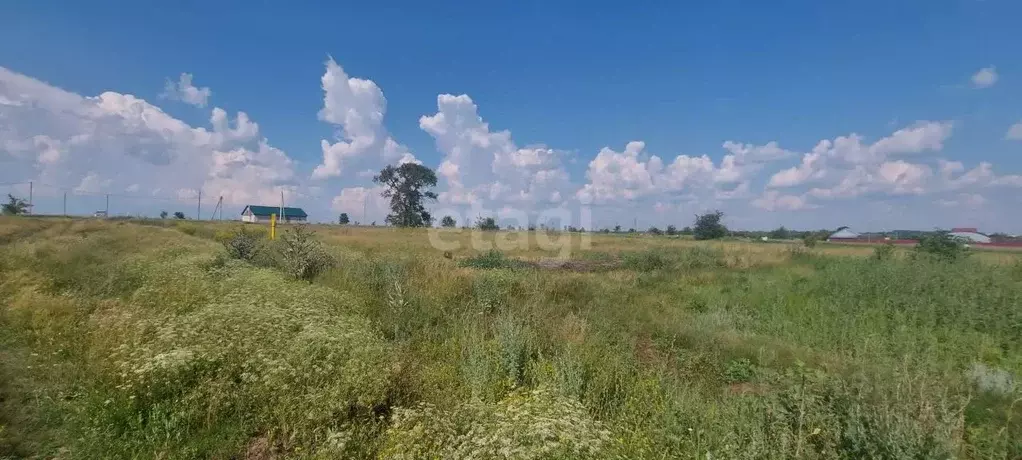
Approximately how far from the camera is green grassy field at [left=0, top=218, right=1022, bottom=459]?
3533mm

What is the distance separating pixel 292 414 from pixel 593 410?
2847mm

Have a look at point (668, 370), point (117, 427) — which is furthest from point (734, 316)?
point (117, 427)

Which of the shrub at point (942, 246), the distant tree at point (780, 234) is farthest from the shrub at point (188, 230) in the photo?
the distant tree at point (780, 234)

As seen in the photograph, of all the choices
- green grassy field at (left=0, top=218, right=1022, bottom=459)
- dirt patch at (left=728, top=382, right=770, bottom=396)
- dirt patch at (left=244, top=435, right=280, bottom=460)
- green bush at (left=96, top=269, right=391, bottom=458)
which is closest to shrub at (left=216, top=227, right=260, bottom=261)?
green grassy field at (left=0, top=218, right=1022, bottom=459)

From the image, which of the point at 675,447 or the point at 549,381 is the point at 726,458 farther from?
the point at 549,381

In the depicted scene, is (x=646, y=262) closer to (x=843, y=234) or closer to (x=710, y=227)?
(x=710, y=227)

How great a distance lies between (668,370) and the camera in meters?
5.94

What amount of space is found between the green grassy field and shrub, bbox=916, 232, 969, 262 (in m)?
6.56

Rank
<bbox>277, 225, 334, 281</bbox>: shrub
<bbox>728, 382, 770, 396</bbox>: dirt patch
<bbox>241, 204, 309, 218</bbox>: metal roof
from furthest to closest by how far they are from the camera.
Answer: <bbox>241, 204, 309, 218</bbox>: metal roof, <bbox>277, 225, 334, 281</bbox>: shrub, <bbox>728, 382, 770, 396</bbox>: dirt patch

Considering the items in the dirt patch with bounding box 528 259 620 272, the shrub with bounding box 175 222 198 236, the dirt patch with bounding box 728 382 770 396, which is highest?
the shrub with bounding box 175 222 198 236

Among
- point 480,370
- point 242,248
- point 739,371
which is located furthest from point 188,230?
point 739,371

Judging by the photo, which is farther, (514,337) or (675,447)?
(514,337)

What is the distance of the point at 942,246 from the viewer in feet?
53.8

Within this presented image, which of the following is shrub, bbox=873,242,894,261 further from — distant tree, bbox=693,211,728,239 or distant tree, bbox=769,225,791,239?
distant tree, bbox=769,225,791,239
